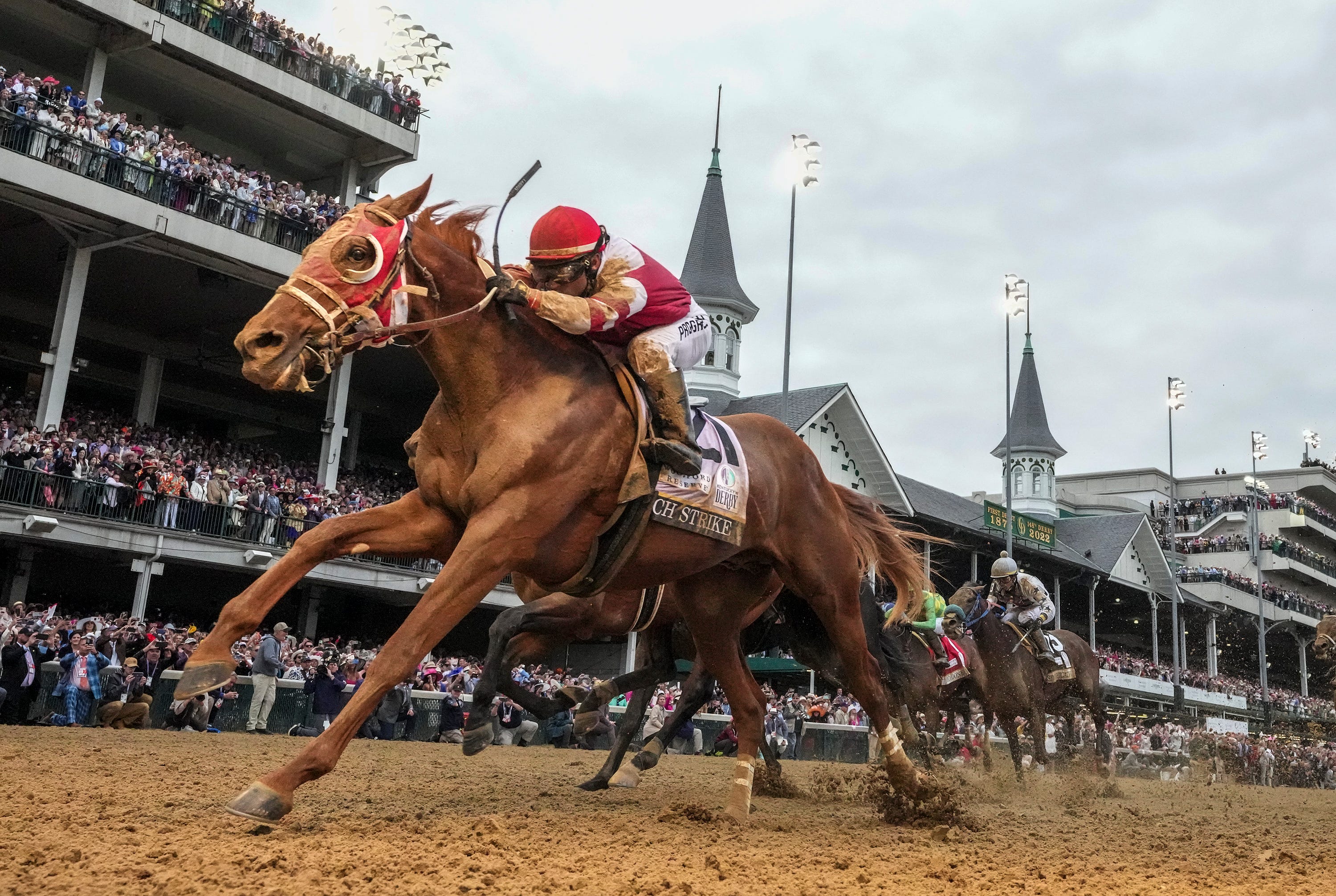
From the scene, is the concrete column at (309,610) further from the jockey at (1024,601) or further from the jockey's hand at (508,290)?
the jockey's hand at (508,290)

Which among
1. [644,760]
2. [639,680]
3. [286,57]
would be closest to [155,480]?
[286,57]

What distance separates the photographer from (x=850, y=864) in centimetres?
443

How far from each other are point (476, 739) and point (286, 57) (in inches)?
875

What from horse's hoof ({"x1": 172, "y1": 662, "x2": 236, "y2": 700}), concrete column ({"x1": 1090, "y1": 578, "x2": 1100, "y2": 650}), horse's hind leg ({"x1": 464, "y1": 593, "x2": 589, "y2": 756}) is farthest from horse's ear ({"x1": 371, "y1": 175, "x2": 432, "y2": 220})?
concrete column ({"x1": 1090, "y1": 578, "x2": 1100, "y2": 650})

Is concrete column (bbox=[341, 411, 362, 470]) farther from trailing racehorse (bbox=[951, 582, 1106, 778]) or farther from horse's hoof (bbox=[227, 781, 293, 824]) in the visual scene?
A: horse's hoof (bbox=[227, 781, 293, 824])

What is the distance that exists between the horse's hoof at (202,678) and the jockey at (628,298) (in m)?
2.11

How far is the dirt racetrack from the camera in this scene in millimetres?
3492

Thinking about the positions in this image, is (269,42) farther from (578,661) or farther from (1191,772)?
(1191,772)

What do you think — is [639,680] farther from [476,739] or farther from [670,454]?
[670,454]

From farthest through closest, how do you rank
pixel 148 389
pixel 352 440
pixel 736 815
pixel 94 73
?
pixel 352 440 < pixel 148 389 < pixel 94 73 < pixel 736 815

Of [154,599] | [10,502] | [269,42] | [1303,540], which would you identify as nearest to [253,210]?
[269,42]

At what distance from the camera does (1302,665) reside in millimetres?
63875

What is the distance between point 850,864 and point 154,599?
1079 inches

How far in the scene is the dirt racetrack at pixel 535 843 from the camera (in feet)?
11.5
